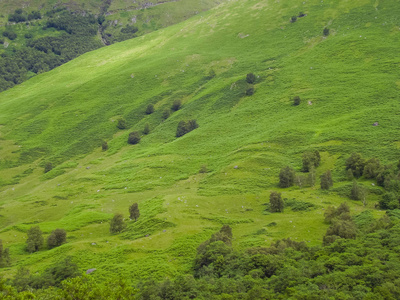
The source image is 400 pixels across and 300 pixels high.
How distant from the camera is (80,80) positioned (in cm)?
19100

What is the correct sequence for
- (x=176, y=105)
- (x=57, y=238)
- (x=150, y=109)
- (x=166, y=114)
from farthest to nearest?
(x=150, y=109) → (x=176, y=105) → (x=166, y=114) → (x=57, y=238)

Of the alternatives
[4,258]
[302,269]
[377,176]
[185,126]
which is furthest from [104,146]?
[302,269]

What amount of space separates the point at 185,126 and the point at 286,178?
59015 millimetres

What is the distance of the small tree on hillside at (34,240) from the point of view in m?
67.7

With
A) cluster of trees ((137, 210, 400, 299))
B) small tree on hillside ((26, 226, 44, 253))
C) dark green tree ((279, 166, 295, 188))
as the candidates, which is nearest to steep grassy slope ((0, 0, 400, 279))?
small tree on hillside ((26, 226, 44, 253))

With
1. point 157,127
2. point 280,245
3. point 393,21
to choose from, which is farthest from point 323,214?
point 393,21

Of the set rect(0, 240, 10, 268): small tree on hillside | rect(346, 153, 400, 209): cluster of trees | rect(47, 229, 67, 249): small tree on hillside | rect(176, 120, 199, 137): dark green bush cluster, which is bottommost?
rect(346, 153, 400, 209): cluster of trees

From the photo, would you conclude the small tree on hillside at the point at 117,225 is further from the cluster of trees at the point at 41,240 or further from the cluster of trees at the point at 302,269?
the cluster of trees at the point at 302,269

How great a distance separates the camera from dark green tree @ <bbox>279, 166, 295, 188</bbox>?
261ft

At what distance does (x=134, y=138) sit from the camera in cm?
13512

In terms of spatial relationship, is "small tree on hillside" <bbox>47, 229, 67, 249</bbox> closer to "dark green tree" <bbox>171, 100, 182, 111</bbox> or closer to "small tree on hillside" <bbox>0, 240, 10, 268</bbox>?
"small tree on hillside" <bbox>0, 240, 10, 268</bbox>

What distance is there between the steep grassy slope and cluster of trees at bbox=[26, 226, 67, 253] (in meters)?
1.97

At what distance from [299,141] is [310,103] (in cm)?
2644

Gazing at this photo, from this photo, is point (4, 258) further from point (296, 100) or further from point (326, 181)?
point (296, 100)
